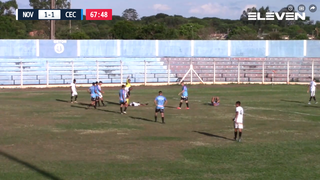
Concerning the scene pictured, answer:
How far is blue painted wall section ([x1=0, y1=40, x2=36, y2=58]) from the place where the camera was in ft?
171

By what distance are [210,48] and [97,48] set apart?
13834 millimetres

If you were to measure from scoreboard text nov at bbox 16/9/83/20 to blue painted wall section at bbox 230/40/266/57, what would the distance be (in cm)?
1915

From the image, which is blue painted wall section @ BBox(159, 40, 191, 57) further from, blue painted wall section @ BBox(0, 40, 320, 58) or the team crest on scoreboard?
the team crest on scoreboard

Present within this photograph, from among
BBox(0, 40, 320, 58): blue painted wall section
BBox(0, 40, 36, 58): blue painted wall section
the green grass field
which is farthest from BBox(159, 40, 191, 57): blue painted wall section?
the green grass field

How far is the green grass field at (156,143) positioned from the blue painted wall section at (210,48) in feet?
79.6

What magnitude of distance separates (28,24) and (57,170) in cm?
8055

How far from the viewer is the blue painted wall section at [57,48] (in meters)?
53.0

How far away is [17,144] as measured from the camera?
60.6ft

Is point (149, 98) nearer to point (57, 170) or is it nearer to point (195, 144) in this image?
point (195, 144)

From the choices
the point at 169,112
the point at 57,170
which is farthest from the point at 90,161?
the point at 169,112

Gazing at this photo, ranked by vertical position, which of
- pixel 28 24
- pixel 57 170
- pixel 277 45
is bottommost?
pixel 57 170

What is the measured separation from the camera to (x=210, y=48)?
5697cm

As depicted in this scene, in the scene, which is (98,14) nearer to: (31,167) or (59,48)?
(59,48)

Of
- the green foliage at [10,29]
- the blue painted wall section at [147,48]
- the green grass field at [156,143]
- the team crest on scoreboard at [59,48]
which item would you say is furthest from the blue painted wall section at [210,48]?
the green foliage at [10,29]
